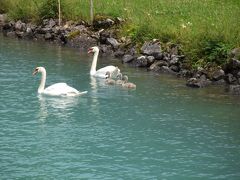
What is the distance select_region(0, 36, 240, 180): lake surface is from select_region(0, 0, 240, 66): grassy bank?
250 cm

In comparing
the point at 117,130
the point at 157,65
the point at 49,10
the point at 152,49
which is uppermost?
the point at 49,10

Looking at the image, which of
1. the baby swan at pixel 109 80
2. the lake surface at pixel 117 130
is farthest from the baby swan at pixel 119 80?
the lake surface at pixel 117 130

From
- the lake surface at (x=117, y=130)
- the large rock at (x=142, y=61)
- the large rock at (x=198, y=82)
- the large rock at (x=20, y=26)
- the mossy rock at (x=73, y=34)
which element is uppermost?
the large rock at (x=20, y=26)

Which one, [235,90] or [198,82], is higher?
[198,82]

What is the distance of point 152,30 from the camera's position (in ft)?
107

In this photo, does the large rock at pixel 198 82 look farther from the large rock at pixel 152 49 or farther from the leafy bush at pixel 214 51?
the large rock at pixel 152 49

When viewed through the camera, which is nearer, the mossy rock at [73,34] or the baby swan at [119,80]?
the baby swan at [119,80]

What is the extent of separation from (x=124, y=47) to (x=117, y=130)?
1379 cm

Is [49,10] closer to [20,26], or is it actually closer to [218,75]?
[20,26]

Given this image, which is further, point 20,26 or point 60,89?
point 20,26

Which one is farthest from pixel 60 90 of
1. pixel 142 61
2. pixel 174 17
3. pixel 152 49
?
pixel 174 17

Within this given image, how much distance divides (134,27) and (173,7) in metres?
3.99

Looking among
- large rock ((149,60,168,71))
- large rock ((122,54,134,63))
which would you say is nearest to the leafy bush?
large rock ((149,60,168,71))

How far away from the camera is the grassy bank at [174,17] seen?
93.7ft
